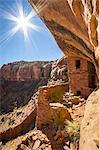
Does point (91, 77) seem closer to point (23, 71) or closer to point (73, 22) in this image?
point (73, 22)

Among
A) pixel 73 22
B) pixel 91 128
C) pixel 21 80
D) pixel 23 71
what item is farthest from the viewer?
pixel 21 80

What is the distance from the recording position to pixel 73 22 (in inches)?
495

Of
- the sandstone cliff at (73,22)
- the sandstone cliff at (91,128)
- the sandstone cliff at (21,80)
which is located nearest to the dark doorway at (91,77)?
the sandstone cliff at (73,22)

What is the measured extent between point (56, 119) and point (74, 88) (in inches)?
119

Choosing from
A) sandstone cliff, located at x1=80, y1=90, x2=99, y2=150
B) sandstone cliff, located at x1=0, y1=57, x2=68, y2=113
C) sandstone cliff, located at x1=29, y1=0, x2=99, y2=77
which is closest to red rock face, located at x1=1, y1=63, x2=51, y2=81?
sandstone cliff, located at x1=0, y1=57, x2=68, y2=113

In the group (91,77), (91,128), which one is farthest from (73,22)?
(91,128)

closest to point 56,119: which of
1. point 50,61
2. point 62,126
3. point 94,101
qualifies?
point 62,126

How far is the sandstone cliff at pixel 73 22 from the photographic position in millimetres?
8742

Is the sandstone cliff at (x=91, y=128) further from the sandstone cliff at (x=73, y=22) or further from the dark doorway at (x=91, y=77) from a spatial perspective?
the dark doorway at (x=91, y=77)

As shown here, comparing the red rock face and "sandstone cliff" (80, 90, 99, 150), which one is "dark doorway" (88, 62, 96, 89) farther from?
the red rock face

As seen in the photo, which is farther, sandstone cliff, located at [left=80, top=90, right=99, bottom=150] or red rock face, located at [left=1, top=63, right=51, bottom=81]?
red rock face, located at [left=1, top=63, right=51, bottom=81]

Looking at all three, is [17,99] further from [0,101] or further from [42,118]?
[42,118]

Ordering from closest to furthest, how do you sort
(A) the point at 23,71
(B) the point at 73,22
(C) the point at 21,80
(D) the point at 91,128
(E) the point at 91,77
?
(D) the point at 91,128
(B) the point at 73,22
(E) the point at 91,77
(A) the point at 23,71
(C) the point at 21,80

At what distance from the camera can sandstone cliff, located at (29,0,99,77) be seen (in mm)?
8742
